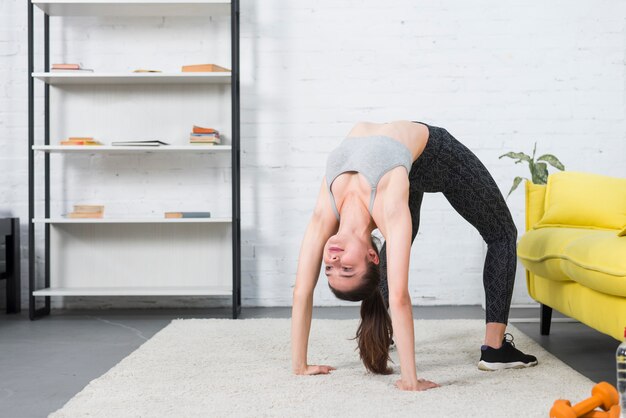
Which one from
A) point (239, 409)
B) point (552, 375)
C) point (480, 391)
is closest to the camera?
point (239, 409)

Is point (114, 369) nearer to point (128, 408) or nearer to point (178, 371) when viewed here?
point (178, 371)

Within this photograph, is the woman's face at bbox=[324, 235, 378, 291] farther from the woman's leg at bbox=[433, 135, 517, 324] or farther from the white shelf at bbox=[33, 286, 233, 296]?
the white shelf at bbox=[33, 286, 233, 296]

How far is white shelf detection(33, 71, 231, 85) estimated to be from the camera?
3625 mm

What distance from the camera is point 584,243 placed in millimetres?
2293

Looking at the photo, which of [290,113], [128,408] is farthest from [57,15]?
[128,408]

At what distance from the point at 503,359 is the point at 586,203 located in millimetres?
874

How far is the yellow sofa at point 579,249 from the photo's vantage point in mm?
2080

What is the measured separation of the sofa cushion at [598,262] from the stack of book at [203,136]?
1.97m

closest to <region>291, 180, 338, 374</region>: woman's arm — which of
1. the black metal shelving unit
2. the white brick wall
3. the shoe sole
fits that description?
the shoe sole

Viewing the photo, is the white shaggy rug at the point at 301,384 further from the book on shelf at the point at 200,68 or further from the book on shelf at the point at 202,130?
the book on shelf at the point at 200,68

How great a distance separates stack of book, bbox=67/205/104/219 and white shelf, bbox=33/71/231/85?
2.24ft

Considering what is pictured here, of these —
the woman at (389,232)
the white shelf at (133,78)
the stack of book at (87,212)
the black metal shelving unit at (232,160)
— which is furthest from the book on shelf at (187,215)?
the woman at (389,232)

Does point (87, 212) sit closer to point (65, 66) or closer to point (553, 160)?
point (65, 66)

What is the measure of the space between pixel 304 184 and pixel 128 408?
230 centimetres
